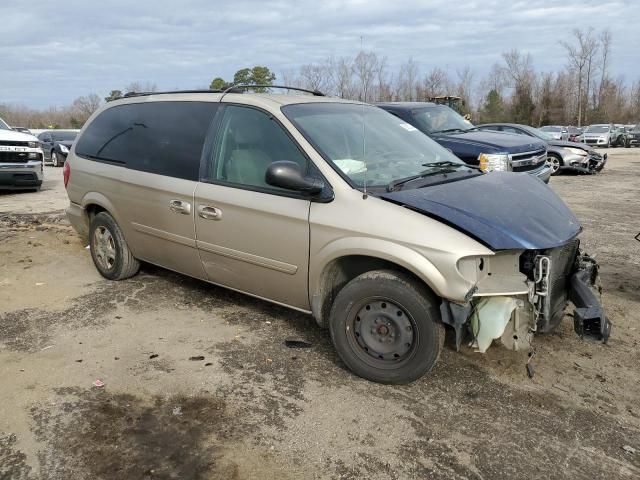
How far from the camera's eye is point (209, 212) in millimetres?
4297

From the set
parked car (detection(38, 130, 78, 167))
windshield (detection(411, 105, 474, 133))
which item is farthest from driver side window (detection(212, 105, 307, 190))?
parked car (detection(38, 130, 78, 167))

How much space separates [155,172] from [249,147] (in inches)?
41.8

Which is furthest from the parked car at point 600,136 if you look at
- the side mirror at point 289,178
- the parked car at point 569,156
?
the side mirror at point 289,178

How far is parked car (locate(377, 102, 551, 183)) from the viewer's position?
28.5 feet

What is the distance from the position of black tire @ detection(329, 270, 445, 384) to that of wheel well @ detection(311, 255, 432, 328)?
0.16 m

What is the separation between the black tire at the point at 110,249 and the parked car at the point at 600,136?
1258 inches

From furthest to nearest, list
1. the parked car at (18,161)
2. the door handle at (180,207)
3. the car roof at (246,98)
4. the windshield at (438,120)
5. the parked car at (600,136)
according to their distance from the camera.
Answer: the parked car at (600,136) < the parked car at (18,161) < the windshield at (438,120) < the door handle at (180,207) < the car roof at (246,98)

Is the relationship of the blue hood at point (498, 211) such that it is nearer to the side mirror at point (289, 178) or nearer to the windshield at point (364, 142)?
the windshield at point (364, 142)

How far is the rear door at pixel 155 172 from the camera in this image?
14.9 feet

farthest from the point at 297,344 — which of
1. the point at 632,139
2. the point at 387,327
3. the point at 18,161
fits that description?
the point at 632,139

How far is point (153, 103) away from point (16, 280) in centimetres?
254

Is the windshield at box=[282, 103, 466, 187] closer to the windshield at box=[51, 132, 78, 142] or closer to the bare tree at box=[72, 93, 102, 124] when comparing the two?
the windshield at box=[51, 132, 78, 142]

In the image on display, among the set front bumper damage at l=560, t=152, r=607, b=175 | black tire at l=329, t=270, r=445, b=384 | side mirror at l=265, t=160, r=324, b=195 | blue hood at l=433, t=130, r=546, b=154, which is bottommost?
black tire at l=329, t=270, r=445, b=384

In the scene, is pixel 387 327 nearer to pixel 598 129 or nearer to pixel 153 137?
pixel 153 137
